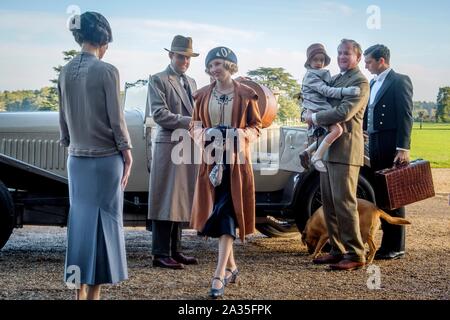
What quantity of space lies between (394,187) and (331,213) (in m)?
0.61

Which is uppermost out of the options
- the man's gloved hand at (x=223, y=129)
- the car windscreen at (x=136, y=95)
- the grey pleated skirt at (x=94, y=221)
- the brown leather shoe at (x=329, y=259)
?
the car windscreen at (x=136, y=95)

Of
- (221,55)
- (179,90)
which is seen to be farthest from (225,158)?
(179,90)

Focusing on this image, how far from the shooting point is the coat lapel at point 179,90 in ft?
22.1

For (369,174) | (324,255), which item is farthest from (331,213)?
(369,174)

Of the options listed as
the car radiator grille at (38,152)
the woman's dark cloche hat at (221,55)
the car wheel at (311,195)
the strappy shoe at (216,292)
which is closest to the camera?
the strappy shoe at (216,292)

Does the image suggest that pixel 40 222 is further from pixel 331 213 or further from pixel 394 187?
pixel 394 187

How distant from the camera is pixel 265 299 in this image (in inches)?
212

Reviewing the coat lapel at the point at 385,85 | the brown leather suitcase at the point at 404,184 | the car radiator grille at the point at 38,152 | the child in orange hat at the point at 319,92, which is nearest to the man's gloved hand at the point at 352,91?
the child in orange hat at the point at 319,92

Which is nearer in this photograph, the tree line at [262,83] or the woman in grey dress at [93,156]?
the woman in grey dress at [93,156]

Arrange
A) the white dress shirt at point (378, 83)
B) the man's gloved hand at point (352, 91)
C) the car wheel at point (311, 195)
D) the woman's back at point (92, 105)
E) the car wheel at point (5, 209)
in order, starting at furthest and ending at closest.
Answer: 1. the car wheel at point (311, 195)
2. the white dress shirt at point (378, 83)
3. the car wheel at point (5, 209)
4. the man's gloved hand at point (352, 91)
5. the woman's back at point (92, 105)

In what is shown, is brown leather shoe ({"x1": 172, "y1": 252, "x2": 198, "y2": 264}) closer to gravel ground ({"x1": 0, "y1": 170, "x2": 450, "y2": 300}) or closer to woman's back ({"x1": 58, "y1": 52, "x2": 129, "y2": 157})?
gravel ground ({"x1": 0, "y1": 170, "x2": 450, "y2": 300})

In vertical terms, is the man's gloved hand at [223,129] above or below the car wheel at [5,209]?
above

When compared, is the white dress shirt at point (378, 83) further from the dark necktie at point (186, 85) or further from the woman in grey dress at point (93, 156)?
the woman in grey dress at point (93, 156)

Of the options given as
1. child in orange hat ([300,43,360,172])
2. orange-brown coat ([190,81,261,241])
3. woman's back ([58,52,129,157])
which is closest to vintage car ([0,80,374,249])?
child in orange hat ([300,43,360,172])
